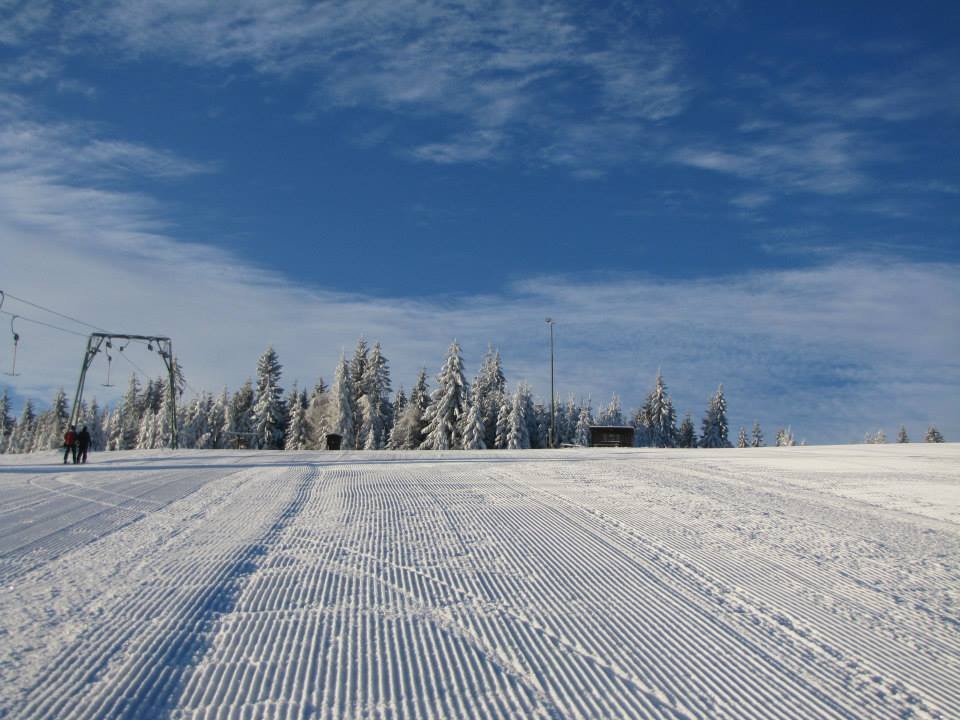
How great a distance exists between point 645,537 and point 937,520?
15.8 feet

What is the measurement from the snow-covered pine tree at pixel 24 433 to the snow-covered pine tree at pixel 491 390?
337 feet

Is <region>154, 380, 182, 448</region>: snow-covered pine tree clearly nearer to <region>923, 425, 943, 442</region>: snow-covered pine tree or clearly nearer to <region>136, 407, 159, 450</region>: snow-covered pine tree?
<region>136, 407, 159, 450</region>: snow-covered pine tree

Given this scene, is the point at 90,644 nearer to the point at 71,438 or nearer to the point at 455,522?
the point at 455,522

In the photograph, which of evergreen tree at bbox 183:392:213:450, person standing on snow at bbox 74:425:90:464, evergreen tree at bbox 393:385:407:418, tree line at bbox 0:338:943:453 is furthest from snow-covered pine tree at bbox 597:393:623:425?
person standing on snow at bbox 74:425:90:464

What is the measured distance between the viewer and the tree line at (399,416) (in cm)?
6106

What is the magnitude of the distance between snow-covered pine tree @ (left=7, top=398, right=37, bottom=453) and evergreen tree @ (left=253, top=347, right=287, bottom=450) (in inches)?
3397

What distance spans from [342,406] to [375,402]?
16.1ft

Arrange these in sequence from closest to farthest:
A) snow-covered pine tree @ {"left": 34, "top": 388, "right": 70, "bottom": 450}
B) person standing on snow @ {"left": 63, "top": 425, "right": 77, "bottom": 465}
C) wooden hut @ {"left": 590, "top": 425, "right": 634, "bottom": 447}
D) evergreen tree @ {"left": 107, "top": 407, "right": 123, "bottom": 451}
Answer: person standing on snow @ {"left": 63, "top": 425, "right": 77, "bottom": 465}, wooden hut @ {"left": 590, "top": 425, "right": 634, "bottom": 447}, evergreen tree @ {"left": 107, "top": 407, "right": 123, "bottom": 451}, snow-covered pine tree @ {"left": 34, "top": 388, "right": 70, "bottom": 450}

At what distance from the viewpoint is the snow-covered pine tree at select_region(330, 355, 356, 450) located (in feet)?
217

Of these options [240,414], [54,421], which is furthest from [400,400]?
[54,421]

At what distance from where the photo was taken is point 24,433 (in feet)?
458

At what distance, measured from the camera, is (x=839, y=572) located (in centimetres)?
692

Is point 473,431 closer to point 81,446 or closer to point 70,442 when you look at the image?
point 81,446

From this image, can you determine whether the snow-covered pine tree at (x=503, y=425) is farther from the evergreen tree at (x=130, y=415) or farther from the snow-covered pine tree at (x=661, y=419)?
the evergreen tree at (x=130, y=415)
